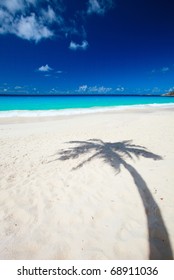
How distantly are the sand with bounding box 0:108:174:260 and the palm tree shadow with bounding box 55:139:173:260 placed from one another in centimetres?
2

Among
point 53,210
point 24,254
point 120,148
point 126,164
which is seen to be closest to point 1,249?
point 24,254

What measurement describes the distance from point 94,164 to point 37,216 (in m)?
3.43

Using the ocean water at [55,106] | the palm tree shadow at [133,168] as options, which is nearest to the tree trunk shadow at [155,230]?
the palm tree shadow at [133,168]

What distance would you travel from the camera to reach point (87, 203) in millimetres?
5074

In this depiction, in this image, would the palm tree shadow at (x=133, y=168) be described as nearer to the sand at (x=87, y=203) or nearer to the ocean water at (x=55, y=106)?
the sand at (x=87, y=203)

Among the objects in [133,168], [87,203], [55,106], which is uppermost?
[55,106]

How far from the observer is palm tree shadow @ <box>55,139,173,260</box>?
3739mm

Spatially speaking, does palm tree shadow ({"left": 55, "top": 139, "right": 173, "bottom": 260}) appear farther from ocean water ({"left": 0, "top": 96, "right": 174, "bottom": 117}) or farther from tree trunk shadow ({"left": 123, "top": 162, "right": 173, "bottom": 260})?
ocean water ({"left": 0, "top": 96, "right": 174, "bottom": 117})

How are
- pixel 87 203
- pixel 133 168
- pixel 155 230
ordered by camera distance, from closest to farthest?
pixel 155 230 → pixel 87 203 → pixel 133 168

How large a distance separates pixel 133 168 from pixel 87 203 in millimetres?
2734

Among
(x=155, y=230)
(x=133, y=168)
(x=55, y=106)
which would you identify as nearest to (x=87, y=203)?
(x=155, y=230)

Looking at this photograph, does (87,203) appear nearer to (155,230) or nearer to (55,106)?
(155,230)

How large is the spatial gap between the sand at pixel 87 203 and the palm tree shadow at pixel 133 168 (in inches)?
0.7
